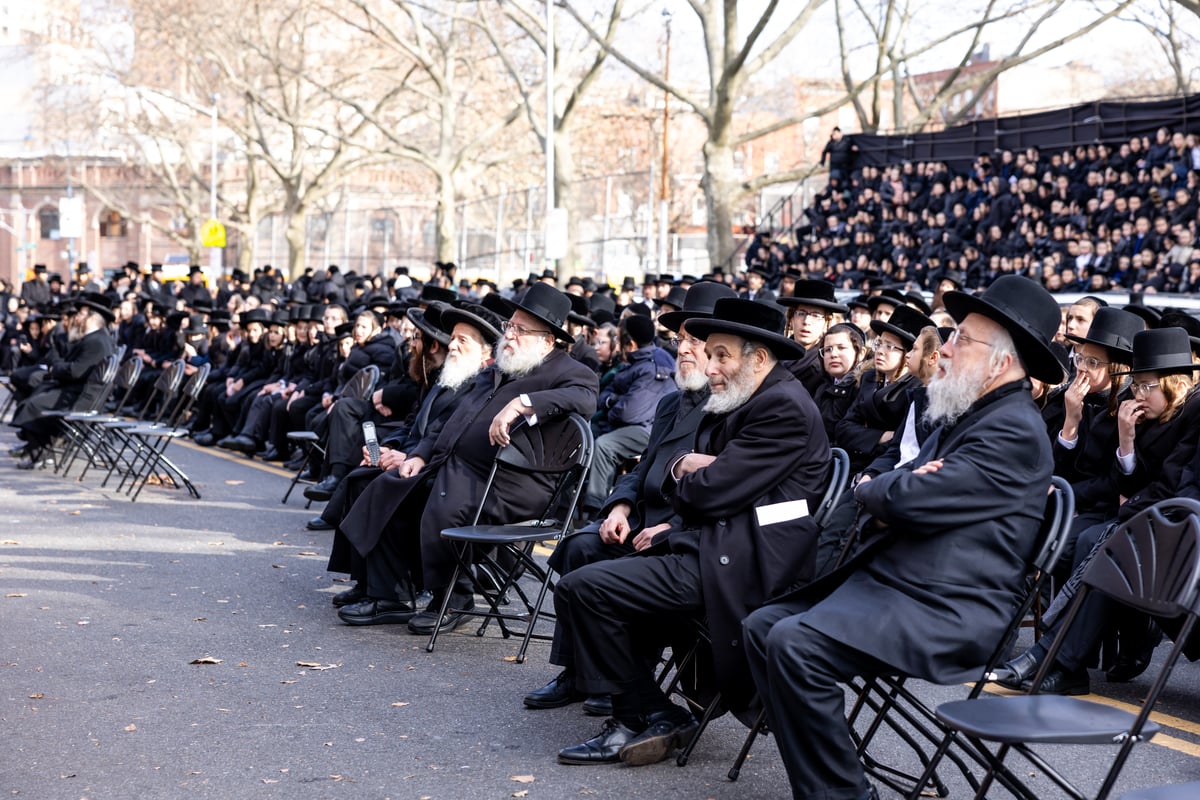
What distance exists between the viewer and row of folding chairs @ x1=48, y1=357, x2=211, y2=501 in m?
12.9

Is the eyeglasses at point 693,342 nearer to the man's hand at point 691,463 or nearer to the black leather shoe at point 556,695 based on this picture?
the man's hand at point 691,463

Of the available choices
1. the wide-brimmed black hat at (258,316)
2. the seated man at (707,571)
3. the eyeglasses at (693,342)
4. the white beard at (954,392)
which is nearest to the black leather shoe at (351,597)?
the eyeglasses at (693,342)

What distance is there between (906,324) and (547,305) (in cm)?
223

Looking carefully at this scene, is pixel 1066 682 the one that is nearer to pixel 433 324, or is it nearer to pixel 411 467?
pixel 411 467

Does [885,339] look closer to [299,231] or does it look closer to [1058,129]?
[1058,129]

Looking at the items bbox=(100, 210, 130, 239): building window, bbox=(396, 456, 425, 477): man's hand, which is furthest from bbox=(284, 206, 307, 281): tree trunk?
bbox=(396, 456, 425, 477): man's hand

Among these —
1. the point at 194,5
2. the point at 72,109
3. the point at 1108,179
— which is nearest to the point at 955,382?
the point at 1108,179

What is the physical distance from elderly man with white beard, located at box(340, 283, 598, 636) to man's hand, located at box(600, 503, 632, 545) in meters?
1.35

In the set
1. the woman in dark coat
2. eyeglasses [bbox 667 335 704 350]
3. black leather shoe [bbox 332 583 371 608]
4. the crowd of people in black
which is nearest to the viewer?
the crowd of people in black

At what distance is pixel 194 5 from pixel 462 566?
39.5 metres

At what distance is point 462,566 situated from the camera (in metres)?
7.41

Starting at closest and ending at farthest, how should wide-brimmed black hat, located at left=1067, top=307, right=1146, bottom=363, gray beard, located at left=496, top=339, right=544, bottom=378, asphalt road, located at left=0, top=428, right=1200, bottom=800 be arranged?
1. asphalt road, located at left=0, top=428, right=1200, bottom=800
2. wide-brimmed black hat, located at left=1067, top=307, right=1146, bottom=363
3. gray beard, located at left=496, top=339, right=544, bottom=378

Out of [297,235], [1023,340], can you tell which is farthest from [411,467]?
[297,235]

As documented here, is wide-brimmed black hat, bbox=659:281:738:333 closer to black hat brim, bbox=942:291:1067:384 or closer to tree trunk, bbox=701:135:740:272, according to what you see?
black hat brim, bbox=942:291:1067:384
